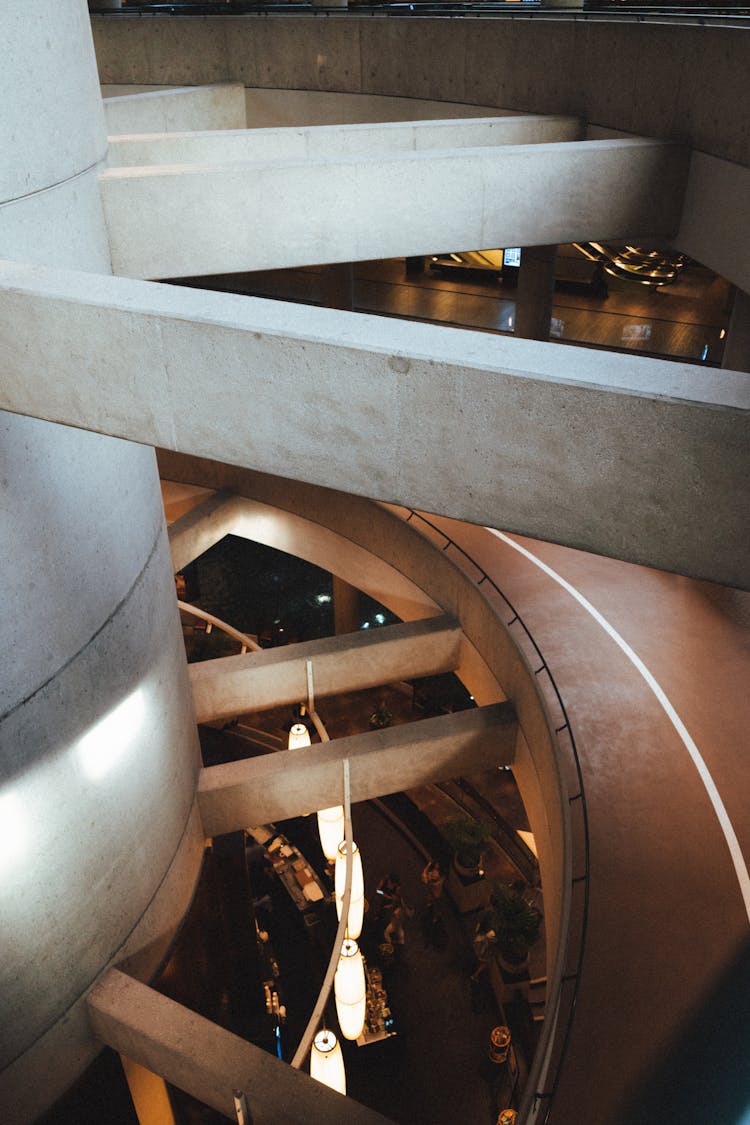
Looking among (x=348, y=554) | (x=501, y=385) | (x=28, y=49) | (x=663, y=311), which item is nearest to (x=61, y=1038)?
(x=501, y=385)

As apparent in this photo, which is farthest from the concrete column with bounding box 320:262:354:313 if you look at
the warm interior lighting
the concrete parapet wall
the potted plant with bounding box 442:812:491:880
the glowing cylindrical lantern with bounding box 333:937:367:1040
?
the glowing cylindrical lantern with bounding box 333:937:367:1040

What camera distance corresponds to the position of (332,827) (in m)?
12.0

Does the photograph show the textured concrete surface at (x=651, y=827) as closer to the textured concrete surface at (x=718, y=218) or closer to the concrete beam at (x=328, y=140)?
the textured concrete surface at (x=718, y=218)

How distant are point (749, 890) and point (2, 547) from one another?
7.14 m

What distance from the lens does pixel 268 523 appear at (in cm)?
1697

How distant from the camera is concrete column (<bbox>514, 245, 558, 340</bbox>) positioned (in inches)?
574

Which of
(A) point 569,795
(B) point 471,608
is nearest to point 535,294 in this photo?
(B) point 471,608

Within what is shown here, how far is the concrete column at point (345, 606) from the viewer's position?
2073cm

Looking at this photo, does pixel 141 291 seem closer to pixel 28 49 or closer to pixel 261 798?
pixel 28 49

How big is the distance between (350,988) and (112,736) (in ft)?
16.2

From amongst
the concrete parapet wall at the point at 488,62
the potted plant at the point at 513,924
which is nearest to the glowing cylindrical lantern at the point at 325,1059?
the potted plant at the point at 513,924

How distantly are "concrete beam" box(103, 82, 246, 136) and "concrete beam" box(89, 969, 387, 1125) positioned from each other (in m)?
11.6

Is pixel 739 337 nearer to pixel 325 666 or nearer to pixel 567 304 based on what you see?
pixel 325 666

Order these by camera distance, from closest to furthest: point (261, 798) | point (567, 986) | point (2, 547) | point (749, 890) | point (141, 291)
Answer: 1. point (141, 291)
2. point (2, 547)
3. point (567, 986)
4. point (749, 890)
5. point (261, 798)
